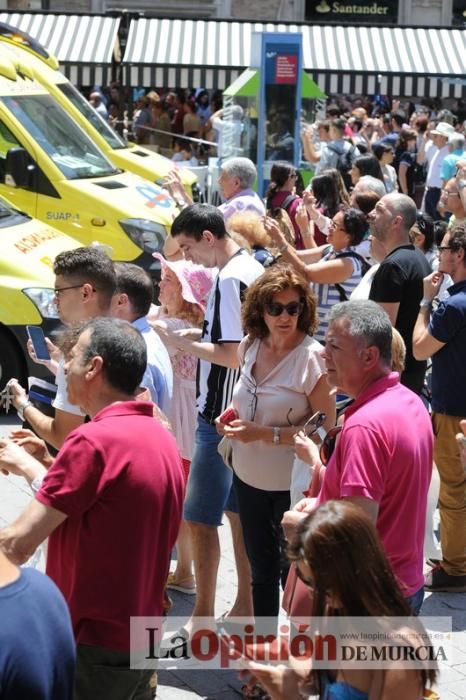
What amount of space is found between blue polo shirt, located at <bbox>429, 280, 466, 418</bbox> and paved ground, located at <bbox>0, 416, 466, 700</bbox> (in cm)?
96

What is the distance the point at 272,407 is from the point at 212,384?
0.71 m

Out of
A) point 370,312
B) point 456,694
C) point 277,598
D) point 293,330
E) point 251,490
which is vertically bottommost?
point 456,694

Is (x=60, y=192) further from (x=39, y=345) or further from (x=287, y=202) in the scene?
(x=39, y=345)

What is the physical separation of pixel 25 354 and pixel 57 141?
3521 millimetres

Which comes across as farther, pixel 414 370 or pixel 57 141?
pixel 57 141

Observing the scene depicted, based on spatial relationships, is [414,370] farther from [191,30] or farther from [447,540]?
[191,30]

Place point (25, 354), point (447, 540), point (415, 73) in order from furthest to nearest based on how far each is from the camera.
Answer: point (415, 73) → point (25, 354) → point (447, 540)

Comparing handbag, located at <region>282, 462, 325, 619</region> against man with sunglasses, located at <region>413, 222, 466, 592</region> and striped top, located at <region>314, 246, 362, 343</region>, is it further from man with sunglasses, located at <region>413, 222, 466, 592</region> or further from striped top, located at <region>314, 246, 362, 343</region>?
striped top, located at <region>314, 246, 362, 343</region>

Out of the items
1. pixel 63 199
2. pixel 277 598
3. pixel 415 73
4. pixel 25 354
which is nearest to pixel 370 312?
pixel 277 598

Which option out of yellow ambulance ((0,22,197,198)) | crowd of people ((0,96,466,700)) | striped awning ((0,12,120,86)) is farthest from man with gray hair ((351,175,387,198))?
striped awning ((0,12,120,86))

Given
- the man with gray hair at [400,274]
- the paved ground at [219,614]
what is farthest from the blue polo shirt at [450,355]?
the paved ground at [219,614]

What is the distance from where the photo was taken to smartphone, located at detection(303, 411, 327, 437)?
15.1ft

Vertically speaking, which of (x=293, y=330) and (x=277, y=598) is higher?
(x=293, y=330)

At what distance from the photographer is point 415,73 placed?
25984 millimetres
